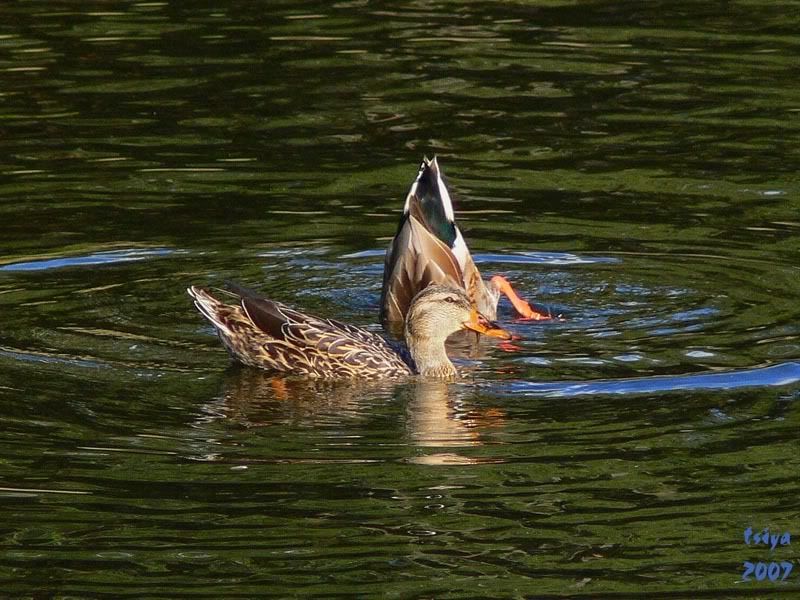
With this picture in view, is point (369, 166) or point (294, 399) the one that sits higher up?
point (369, 166)

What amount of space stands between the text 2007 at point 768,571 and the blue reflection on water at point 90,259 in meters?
6.02

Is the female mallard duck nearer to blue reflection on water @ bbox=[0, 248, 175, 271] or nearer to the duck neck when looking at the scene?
the duck neck

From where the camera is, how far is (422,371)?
10.2 metres

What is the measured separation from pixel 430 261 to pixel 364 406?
1.99 meters

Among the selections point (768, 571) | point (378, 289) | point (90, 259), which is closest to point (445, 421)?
point (768, 571)

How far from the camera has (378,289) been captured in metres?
12.0

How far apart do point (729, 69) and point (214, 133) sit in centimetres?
463

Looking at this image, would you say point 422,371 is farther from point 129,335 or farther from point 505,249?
point 505,249

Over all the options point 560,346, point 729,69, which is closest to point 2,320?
point 560,346

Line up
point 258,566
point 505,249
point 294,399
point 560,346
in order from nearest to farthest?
point 258,566, point 294,399, point 560,346, point 505,249

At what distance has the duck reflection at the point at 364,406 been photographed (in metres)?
8.73

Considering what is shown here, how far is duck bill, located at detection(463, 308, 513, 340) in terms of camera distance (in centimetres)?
1029

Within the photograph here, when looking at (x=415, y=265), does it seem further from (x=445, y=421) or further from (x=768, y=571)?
(x=768, y=571)

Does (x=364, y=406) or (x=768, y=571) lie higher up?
(x=364, y=406)
